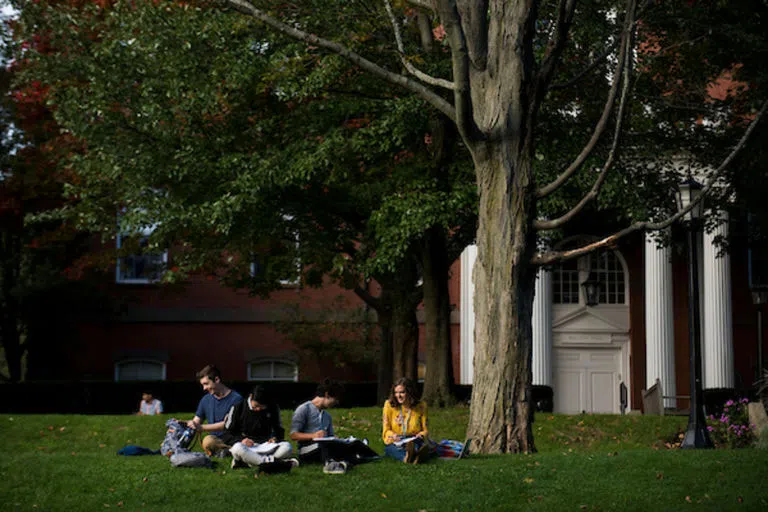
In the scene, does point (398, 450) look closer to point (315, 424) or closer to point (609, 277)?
point (315, 424)

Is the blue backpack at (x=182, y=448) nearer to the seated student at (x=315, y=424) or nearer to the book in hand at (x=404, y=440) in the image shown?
the seated student at (x=315, y=424)

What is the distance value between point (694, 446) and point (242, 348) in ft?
66.0

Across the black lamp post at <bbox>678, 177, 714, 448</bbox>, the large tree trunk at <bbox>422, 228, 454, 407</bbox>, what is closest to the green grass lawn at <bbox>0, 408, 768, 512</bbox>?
the black lamp post at <bbox>678, 177, 714, 448</bbox>

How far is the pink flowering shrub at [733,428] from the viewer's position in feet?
56.6

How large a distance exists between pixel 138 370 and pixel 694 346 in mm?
21522

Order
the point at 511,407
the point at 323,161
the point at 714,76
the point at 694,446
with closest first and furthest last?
the point at 511,407 < the point at 694,446 < the point at 323,161 < the point at 714,76

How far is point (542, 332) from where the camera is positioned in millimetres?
30266

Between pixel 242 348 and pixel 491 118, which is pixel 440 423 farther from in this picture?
pixel 242 348

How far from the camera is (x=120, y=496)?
36.0ft

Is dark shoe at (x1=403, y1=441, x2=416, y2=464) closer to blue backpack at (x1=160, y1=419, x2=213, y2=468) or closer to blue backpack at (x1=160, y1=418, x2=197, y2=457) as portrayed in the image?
blue backpack at (x1=160, y1=419, x2=213, y2=468)

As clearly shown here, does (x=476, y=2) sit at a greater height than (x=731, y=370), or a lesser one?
greater

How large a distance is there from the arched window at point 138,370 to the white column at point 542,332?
11563 millimetres

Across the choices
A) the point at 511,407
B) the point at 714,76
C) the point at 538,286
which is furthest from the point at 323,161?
the point at 538,286

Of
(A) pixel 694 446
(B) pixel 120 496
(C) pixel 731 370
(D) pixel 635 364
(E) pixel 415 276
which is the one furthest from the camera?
(D) pixel 635 364
